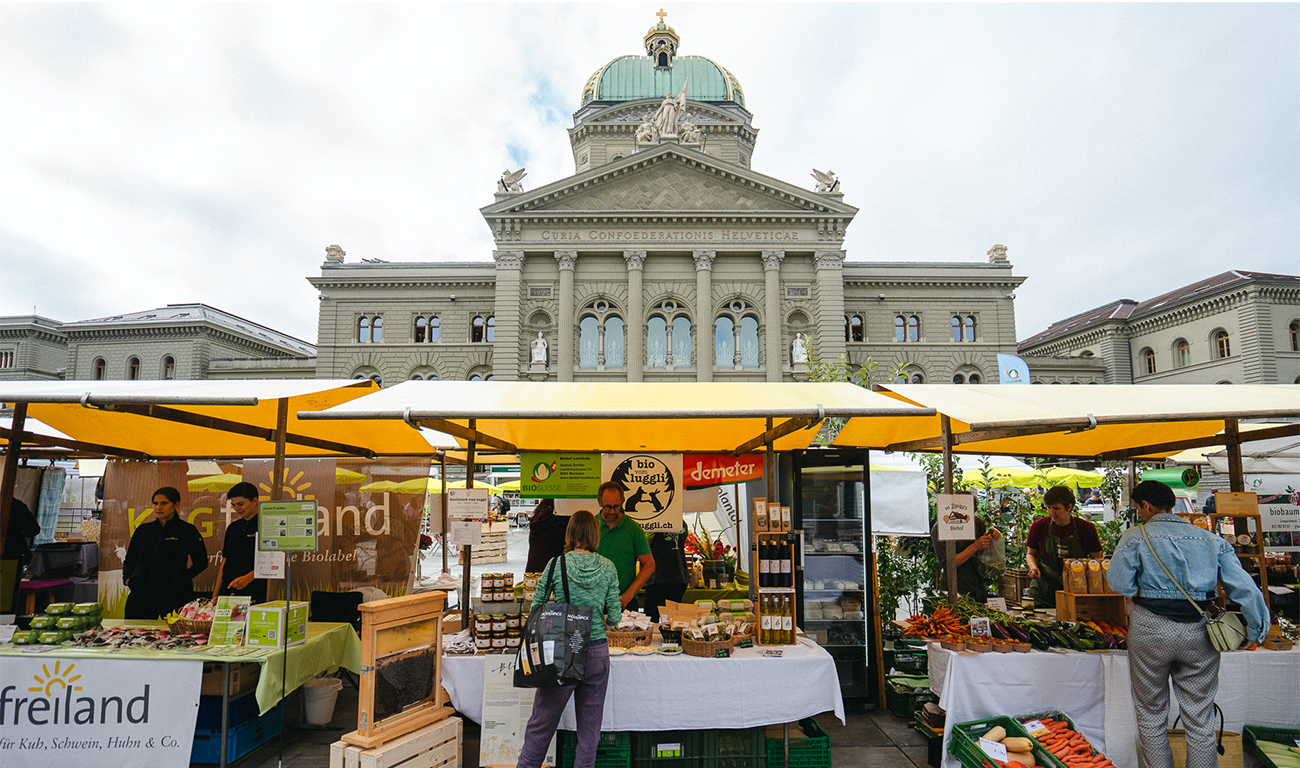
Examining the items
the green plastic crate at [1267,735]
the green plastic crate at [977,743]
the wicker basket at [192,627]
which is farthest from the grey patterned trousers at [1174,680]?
the wicker basket at [192,627]

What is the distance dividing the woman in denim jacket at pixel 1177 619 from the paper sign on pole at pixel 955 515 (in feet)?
3.86

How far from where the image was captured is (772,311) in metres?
34.0

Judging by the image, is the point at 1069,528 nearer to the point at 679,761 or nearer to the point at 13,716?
the point at 679,761

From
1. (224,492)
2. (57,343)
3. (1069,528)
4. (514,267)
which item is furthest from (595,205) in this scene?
(57,343)

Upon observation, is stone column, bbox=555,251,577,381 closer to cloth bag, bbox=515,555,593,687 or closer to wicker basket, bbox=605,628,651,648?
wicker basket, bbox=605,628,651,648

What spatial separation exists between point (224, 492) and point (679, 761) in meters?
6.91

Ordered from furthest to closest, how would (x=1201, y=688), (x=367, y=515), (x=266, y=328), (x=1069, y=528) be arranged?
1. (x=266, y=328)
2. (x=367, y=515)
3. (x=1069, y=528)
4. (x=1201, y=688)

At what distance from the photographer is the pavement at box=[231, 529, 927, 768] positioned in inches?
220

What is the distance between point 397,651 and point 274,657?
3.94 ft

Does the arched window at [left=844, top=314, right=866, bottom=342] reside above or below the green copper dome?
below

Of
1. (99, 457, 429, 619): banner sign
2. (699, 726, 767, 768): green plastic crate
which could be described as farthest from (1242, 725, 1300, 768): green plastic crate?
(99, 457, 429, 619): banner sign

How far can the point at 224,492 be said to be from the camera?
28.4ft

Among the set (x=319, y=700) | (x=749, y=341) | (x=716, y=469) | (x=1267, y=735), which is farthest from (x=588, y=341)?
(x=1267, y=735)

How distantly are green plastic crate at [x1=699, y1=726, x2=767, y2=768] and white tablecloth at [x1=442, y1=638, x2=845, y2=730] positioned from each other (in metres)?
0.18
